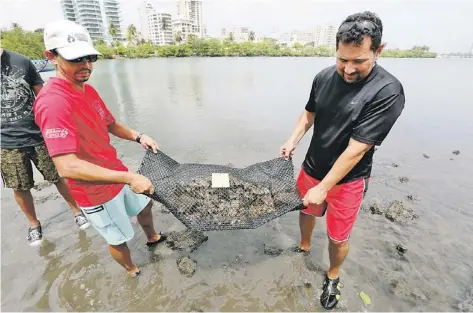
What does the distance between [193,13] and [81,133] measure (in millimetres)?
166675

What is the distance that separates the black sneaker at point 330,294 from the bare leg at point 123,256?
218cm

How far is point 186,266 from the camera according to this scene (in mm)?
3154

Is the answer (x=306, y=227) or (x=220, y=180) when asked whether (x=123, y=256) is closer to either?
(x=220, y=180)

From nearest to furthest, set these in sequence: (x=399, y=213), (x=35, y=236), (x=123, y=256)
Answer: (x=123, y=256) → (x=35, y=236) → (x=399, y=213)

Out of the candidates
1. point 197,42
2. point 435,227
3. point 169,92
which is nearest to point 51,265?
point 435,227

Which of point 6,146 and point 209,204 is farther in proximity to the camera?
point 6,146

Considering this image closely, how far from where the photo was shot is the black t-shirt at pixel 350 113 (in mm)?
1977

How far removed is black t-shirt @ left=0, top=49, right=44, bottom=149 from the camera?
2.94 m

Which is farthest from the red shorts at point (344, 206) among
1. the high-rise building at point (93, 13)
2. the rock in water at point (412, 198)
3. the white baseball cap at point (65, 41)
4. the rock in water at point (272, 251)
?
the high-rise building at point (93, 13)

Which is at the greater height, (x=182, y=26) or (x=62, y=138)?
(x=182, y=26)

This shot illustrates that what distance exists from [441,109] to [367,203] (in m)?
10.3

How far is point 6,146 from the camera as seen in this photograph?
3.05 metres

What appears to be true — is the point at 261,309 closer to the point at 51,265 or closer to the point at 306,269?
the point at 306,269

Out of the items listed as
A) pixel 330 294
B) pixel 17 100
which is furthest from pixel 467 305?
pixel 17 100
